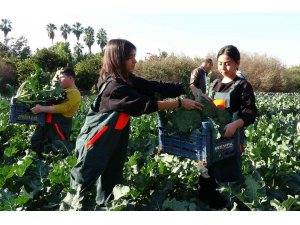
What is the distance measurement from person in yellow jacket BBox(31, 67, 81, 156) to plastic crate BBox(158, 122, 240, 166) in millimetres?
2305

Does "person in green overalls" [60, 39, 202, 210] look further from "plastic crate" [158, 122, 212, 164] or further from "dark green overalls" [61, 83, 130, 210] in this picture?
"plastic crate" [158, 122, 212, 164]

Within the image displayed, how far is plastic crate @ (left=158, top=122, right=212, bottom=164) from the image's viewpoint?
2.75m

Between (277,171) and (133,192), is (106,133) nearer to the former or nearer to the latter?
(133,192)

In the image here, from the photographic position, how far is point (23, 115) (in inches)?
202

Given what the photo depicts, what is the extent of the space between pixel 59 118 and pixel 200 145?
2927 mm

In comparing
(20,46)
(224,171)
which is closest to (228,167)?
(224,171)

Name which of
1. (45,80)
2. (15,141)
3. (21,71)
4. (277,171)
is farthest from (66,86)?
(21,71)

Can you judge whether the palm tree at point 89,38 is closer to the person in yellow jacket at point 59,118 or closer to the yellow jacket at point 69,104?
the person in yellow jacket at point 59,118

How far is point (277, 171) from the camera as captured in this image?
393cm

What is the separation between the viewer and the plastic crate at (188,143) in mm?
2754

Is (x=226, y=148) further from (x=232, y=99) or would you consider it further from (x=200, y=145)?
(x=232, y=99)

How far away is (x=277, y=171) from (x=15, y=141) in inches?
160

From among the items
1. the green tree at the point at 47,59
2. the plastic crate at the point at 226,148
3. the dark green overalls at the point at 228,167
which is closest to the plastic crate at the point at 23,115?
the dark green overalls at the point at 228,167

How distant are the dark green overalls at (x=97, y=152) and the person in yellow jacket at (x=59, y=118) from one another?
75.8 inches
